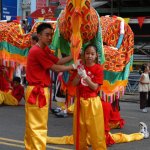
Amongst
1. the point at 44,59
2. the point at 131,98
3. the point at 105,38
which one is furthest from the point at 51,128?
the point at 131,98

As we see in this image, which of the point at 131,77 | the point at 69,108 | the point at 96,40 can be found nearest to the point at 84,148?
the point at 96,40

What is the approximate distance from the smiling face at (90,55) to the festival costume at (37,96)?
406 mm

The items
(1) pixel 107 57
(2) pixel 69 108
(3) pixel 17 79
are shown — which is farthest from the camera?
(3) pixel 17 79

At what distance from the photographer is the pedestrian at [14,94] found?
12.2m

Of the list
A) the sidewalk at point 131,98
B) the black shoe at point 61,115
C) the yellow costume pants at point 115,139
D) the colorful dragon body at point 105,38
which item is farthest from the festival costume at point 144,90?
the yellow costume pants at point 115,139

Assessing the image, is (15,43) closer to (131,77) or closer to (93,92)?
(93,92)

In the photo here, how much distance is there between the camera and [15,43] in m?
11.5

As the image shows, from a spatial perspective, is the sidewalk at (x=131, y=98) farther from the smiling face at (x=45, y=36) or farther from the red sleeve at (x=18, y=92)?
the smiling face at (x=45, y=36)

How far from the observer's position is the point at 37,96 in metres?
5.80

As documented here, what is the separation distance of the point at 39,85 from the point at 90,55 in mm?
749

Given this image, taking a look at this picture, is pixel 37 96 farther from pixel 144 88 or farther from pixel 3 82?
pixel 144 88

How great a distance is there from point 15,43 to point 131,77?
785 cm

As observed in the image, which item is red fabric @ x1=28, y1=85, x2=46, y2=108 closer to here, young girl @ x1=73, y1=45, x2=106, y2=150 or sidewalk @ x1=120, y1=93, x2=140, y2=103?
young girl @ x1=73, y1=45, x2=106, y2=150

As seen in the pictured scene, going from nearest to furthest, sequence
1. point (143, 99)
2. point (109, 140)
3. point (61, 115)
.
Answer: point (109, 140), point (61, 115), point (143, 99)
